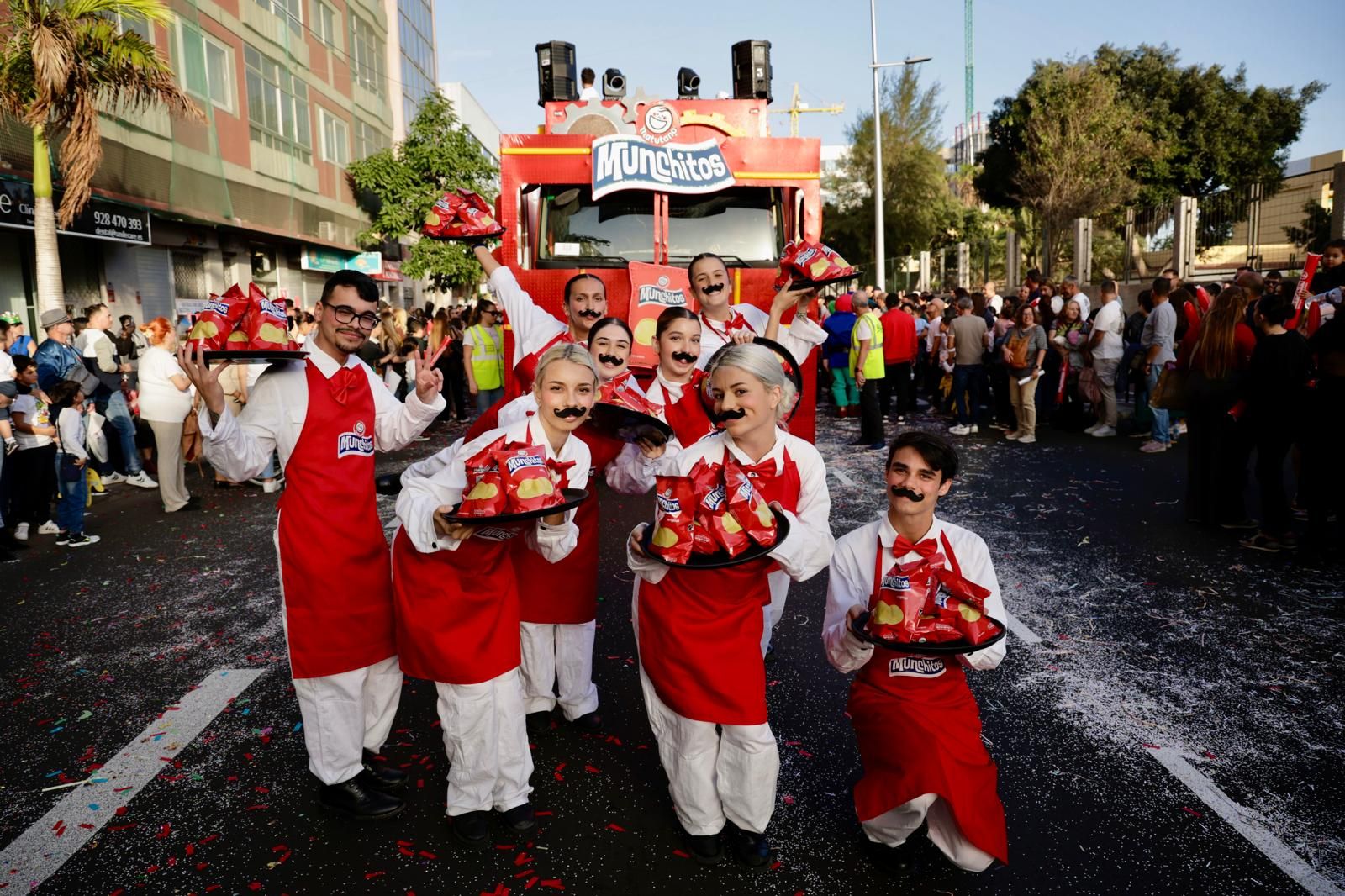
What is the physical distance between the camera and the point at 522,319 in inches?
202

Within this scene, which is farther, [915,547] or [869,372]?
[869,372]

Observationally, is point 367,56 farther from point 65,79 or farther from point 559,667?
point 559,667

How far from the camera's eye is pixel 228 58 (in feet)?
69.1

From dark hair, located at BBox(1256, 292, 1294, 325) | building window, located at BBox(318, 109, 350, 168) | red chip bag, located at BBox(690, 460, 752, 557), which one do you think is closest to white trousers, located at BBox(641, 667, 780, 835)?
red chip bag, located at BBox(690, 460, 752, 557)

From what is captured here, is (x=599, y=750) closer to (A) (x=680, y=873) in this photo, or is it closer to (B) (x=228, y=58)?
(A) (x=680, y=873)

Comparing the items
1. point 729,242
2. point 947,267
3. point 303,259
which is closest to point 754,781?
point 729,242

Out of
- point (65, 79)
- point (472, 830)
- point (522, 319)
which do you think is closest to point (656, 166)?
point (522, 319)

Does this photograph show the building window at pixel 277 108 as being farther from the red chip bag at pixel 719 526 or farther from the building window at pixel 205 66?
the red chip bag at pixel 719 526

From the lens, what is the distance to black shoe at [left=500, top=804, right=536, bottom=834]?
125 inches

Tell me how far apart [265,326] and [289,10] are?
86.1 ft

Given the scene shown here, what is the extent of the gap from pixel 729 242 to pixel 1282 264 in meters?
13.9

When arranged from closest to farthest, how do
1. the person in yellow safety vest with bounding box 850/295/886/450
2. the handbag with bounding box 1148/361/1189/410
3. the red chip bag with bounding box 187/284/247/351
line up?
the red chip bag with bounding box 187/284/247/351 < the handbag with bounding box 1148/361/1189/410 < the person in yellow safety vest with bounding box 850/295/886/450

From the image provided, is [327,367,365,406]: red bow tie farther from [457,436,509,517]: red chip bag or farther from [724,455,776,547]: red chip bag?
[724,455,776,547]: red chip bag

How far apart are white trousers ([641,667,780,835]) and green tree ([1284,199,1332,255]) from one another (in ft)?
57.9
